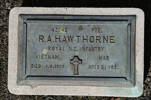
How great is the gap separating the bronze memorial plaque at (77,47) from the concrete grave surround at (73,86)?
0.15 ft

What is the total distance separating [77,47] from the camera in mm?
2445

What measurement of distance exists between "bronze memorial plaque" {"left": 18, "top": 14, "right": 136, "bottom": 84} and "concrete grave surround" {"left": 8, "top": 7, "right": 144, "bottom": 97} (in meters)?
0.05

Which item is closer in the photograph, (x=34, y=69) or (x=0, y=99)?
(x=34, y=69)

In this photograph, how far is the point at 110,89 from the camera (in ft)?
8.02

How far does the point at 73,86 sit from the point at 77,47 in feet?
1.32

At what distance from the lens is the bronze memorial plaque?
94.8 inches

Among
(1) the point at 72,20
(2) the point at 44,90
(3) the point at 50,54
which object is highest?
(1) the point at 72,20

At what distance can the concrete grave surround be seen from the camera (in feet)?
7.88

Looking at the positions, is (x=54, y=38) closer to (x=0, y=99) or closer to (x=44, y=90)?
(x=44, y=90)

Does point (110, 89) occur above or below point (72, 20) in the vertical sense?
below

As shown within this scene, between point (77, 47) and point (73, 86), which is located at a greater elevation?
point (77, 47)

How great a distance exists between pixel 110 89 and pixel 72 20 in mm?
810

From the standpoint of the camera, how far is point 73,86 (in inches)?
96.4

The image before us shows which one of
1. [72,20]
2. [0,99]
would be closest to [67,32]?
[72,20]
